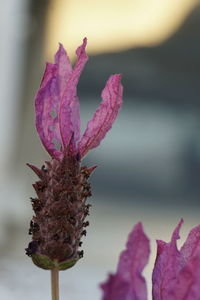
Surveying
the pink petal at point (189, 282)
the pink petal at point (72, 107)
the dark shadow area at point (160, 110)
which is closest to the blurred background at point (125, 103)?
the dark shadow area at point (160, 110)

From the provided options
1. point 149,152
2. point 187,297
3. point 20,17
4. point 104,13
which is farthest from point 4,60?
point 187,297

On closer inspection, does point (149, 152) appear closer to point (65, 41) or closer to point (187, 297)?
point (65, 41)

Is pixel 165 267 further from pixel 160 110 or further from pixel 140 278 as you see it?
pixel 160 110

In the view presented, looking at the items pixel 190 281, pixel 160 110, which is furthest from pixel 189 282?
pixel 160 110

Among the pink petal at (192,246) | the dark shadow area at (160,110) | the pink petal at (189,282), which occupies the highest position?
the dark shadow area at (160,110)

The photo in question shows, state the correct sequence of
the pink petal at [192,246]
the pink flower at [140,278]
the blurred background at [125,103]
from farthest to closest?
1. the blurred background at [125,103]
2. the pink petal at [192,246]
3. the pink flower at [140,278]

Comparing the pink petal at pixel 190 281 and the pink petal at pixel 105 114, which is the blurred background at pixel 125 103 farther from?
the pink petal at pixel 190 281
